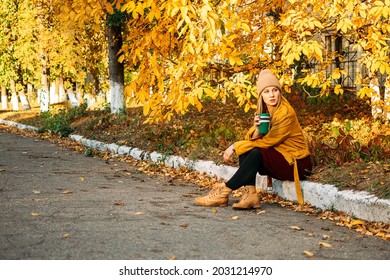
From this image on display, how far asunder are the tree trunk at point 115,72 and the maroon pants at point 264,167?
37.3ft

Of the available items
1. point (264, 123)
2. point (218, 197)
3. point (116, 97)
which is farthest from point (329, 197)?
point (116, 97)

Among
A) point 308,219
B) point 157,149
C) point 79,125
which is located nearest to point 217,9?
point 308,219

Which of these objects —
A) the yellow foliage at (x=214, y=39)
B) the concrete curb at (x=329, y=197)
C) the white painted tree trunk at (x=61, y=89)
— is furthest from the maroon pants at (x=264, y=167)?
the white painted tree trunk at (x=61, y=89)

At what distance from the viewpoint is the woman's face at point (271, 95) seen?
6.71m

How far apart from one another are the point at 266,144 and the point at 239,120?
772cm

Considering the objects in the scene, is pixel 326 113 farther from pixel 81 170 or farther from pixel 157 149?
pixel 81 170

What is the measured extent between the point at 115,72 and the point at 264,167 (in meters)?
12.0

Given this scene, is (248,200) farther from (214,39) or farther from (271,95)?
(214,39)

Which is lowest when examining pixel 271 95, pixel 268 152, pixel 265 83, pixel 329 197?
pixel 329 197

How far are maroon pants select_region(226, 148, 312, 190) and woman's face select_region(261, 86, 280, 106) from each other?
20.3 inches

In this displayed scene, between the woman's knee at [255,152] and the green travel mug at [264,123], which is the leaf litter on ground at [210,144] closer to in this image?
the woman's knee at [255,152]

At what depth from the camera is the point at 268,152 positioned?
21.9ft

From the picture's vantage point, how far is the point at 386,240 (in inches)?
203

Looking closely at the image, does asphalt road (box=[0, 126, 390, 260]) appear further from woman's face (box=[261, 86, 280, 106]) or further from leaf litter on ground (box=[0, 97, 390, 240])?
woman's face (box=[261, 86, 280, 106])
